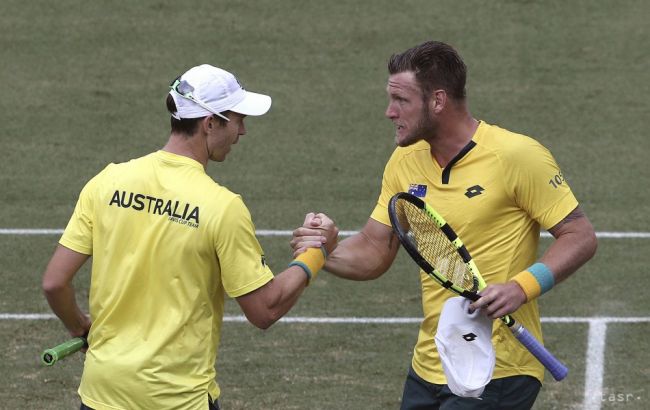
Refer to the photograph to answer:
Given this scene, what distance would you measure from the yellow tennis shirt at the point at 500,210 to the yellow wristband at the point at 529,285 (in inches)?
11.7

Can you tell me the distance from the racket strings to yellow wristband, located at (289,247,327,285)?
0.44m

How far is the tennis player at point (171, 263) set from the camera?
5746 mm

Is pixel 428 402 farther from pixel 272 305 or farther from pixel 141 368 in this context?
pixel 141 368

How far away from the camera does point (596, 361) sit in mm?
9961

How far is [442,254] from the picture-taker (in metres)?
6.41

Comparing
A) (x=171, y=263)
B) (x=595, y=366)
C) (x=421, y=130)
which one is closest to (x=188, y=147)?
(x=171, y=263)

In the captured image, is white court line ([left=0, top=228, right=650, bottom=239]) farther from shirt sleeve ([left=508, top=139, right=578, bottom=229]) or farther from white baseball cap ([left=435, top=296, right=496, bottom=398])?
white baseball cap ([left=435, top=296, right=496, bottom=398])

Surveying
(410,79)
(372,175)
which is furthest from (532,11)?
(410,79)

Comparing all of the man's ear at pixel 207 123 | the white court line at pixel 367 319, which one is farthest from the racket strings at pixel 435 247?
the white court line at pixel 367 319

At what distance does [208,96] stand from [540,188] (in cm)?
162

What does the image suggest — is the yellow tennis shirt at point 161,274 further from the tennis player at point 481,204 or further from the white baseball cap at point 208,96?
the tennis player at point 481,204

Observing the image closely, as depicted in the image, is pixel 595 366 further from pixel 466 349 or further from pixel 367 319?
pixel 466 349

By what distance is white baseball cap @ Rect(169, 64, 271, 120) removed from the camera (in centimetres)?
588

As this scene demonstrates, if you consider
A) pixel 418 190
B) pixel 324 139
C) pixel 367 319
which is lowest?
pixel 324 139
